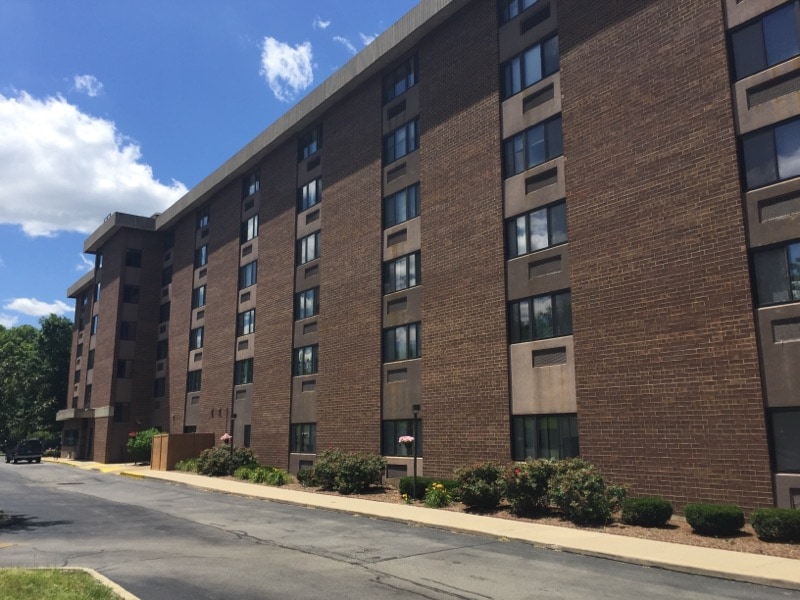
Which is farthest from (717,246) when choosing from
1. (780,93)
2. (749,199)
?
(780,93)

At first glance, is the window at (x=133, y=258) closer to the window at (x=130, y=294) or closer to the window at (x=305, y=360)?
the window at (x=130, y=294)

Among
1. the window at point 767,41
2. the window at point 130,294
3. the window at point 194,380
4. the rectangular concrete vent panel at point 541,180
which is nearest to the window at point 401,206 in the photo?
the rectangular concrete vent panel at point 541,180

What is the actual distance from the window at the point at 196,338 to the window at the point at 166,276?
26.8ft

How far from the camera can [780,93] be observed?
1644 centimetres

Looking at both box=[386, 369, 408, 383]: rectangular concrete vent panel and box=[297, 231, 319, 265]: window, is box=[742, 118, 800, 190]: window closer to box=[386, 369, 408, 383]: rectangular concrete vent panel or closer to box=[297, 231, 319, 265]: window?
box=[386, 369, 408, 383]: rectangular concrete vent panel

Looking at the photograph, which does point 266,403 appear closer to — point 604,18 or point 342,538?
point 342,538

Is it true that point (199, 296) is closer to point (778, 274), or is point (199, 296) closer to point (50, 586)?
point (778, 274)

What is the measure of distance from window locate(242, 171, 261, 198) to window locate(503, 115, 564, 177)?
21.9 meters

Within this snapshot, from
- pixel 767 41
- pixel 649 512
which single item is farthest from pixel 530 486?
pixel 767 41

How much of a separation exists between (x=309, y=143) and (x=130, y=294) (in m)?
26.2

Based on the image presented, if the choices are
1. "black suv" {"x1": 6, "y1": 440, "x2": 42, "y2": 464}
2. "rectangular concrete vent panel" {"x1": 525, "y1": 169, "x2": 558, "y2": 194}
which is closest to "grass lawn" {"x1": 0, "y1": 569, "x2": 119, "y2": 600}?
"rectangular concrete vent panel" {"x1": 525, "y1": 169, "x2": 558, "y2": 194}

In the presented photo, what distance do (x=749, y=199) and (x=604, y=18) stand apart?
810 centimetres

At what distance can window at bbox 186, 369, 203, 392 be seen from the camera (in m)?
45.2

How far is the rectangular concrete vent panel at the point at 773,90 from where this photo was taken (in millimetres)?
16266
